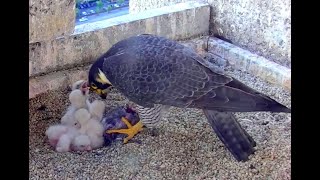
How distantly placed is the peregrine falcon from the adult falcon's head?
0.08 meters

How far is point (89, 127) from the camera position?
8.64ft

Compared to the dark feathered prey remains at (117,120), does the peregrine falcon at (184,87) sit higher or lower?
higher

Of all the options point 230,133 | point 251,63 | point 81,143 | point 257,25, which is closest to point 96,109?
point 81,143

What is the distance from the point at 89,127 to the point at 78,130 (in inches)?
2.4

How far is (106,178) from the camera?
2.40m

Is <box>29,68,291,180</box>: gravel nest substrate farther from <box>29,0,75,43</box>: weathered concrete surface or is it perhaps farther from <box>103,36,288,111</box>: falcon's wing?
<box>29,0,75,43</box>: weathered concrete surface

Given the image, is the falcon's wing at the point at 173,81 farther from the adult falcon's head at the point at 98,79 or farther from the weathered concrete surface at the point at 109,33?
the weathered concrete surface at the point at 109,33

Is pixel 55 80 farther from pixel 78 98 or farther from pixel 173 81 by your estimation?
pixel 173 81

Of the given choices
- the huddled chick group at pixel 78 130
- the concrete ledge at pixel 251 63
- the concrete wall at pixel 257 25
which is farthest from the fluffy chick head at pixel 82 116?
the concrete wall at pixel 257 25

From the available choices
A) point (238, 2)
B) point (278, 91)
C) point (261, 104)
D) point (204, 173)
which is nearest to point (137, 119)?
point (204, 173)

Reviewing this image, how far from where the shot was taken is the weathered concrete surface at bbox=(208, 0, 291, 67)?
3.35 meters

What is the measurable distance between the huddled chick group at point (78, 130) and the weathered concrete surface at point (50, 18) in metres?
0.41

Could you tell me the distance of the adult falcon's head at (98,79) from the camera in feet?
8.80
